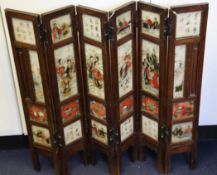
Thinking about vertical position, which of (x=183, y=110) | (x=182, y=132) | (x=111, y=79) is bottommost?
(x=182, y=132)

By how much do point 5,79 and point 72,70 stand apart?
2.04 ft

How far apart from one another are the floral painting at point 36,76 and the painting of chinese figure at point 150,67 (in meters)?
0.70

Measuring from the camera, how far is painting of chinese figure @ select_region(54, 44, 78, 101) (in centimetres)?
266

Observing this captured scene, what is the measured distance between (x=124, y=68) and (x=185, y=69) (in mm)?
398

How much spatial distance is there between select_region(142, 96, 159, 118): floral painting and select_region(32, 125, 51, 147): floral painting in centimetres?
72

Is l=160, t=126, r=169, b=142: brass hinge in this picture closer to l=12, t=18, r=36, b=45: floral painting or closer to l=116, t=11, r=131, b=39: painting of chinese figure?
l=116, t=11, r=131, b=39: painting of chinese figure

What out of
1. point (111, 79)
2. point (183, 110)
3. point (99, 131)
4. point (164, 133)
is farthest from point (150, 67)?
point (99, 131)

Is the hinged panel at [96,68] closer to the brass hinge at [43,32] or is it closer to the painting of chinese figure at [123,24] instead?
the painting of chinese figure at [123,24]

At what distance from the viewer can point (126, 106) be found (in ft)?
9.55

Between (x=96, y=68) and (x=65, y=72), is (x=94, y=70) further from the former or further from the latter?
(x=65, y=72)

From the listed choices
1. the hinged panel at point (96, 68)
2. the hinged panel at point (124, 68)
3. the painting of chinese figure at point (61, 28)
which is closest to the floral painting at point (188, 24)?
the hinged panel at point (124, 68)

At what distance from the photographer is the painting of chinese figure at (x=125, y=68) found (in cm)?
268

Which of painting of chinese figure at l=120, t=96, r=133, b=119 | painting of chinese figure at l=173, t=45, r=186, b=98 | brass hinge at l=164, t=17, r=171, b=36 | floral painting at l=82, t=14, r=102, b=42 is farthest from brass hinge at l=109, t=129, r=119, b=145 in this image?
brass hinge at l=164, t=17, r=171, b=36

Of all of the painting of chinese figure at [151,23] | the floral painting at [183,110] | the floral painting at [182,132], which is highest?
the painting of chinese figure at [151,23]
